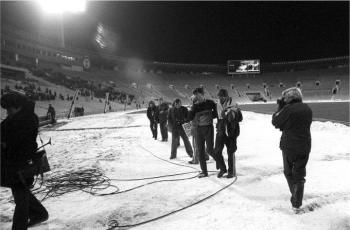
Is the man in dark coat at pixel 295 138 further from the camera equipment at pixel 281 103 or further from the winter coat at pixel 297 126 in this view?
the camera equipment at pixel 281 103

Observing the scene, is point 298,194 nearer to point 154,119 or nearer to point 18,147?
point 18,147

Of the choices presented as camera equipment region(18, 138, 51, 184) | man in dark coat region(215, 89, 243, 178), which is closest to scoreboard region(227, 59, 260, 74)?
man in dark coat region(215, 89, 243, 178)

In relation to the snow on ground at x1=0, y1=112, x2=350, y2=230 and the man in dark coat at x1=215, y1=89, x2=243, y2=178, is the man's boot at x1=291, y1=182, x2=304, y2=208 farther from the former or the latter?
the man in dark coat at x1=215, y1=89, x2=243, y2=178

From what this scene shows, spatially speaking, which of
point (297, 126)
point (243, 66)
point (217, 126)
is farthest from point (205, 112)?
point (243, 66)

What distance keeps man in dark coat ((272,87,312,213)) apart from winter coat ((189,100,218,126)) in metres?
2.19

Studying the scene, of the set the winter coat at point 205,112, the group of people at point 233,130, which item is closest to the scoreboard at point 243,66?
the group of people at point 233,130

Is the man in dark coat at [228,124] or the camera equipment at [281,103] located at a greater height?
the camera equipment at [281,103]

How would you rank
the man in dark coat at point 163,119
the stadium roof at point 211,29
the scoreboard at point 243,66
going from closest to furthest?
the man in dark coat at point 163,119, the stadium roof at point 211,29, the scoreboard at point 243,66

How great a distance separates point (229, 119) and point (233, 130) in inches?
10.4

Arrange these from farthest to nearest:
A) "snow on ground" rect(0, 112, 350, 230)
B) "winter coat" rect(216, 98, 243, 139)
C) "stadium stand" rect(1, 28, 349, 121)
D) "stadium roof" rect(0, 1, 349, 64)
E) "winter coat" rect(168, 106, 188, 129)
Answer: "stadium roof" rect(0, 1, 349, 64)
"stadium stand" rect(1, 28, 349, 121)
"winter coat" rect(168, 106, 188, 129)
"winter coat" rect(216, 98, 243, 139)
"snow on ground" rect(0, 112, 350, 230)

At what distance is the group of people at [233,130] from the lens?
419 centimetres

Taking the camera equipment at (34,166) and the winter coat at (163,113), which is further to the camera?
the winter coat at (163,113)


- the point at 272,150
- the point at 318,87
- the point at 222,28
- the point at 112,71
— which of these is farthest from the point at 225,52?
the point at 272,150

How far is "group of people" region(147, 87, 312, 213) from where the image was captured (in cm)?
419
